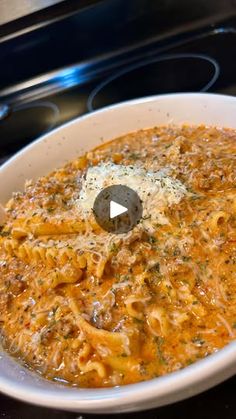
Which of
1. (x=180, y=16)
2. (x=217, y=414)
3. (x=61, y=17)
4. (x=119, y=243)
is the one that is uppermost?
(x=61, y=17)

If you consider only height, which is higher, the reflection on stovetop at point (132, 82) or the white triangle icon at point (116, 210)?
the reflection on stovetop at point (132, 82)

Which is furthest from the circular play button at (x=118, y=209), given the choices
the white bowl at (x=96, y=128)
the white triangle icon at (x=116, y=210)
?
the white bowl at (x=96, y=128)

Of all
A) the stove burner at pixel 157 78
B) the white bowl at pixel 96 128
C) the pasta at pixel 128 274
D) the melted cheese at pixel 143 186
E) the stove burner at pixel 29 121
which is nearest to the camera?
the pasta at pixel 128 274

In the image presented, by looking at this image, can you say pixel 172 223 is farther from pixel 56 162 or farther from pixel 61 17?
pixel 61 17

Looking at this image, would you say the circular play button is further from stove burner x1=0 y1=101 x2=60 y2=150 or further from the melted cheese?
stove burner x1=0 y1=101 x2=60 y2=150

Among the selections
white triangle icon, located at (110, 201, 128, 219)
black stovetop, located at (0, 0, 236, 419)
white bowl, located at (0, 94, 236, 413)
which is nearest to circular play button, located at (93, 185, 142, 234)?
white triangle icon, located at (110, 201, 128, 219)

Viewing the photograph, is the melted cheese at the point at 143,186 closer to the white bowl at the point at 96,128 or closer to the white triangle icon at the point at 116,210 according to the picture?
the white triangle icon at the point at 116,210

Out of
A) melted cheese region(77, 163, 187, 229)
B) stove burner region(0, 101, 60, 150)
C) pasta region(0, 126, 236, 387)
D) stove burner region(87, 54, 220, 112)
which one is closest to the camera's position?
pasta region(0, 126, 236, 387)

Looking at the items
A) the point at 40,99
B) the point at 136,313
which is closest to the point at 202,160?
the point at 136,313

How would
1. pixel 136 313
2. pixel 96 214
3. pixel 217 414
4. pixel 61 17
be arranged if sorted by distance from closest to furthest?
pixel 217 414 < pixel 136 313 < pixel 96 214 < pixel 61 17
